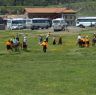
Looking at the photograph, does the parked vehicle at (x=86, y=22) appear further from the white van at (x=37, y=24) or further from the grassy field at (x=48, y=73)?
the grassy field at (x=48, y=73)

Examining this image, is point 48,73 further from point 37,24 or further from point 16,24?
point 16,24

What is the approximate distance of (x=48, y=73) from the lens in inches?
1040

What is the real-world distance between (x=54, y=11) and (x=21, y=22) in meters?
30.4

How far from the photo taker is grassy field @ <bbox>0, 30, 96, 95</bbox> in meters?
20.0

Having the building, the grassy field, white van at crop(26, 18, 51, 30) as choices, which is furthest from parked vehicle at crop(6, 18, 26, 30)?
the grassy field

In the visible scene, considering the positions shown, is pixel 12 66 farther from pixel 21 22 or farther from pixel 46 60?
pixel 21 22

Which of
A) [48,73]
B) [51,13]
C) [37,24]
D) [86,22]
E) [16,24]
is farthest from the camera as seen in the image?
[51,13]

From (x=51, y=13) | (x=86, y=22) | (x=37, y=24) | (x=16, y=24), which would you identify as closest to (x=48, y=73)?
(x=37, y=24)

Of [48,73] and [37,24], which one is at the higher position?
[48,73]

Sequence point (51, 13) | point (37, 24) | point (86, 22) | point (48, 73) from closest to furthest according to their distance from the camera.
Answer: point (48, 73), point (37, 24), point (86, 22), point (51, 13)

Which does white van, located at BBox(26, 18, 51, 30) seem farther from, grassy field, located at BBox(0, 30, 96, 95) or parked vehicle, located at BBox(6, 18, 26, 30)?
grassy field, located at BBox(0, 30, 96, 95)

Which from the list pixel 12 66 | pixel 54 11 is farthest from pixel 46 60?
pixel 54 11

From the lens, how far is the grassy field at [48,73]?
20047mm

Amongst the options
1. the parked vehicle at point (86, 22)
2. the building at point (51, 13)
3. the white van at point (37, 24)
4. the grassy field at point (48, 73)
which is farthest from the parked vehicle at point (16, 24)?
the grassy field at point (48, 73)
